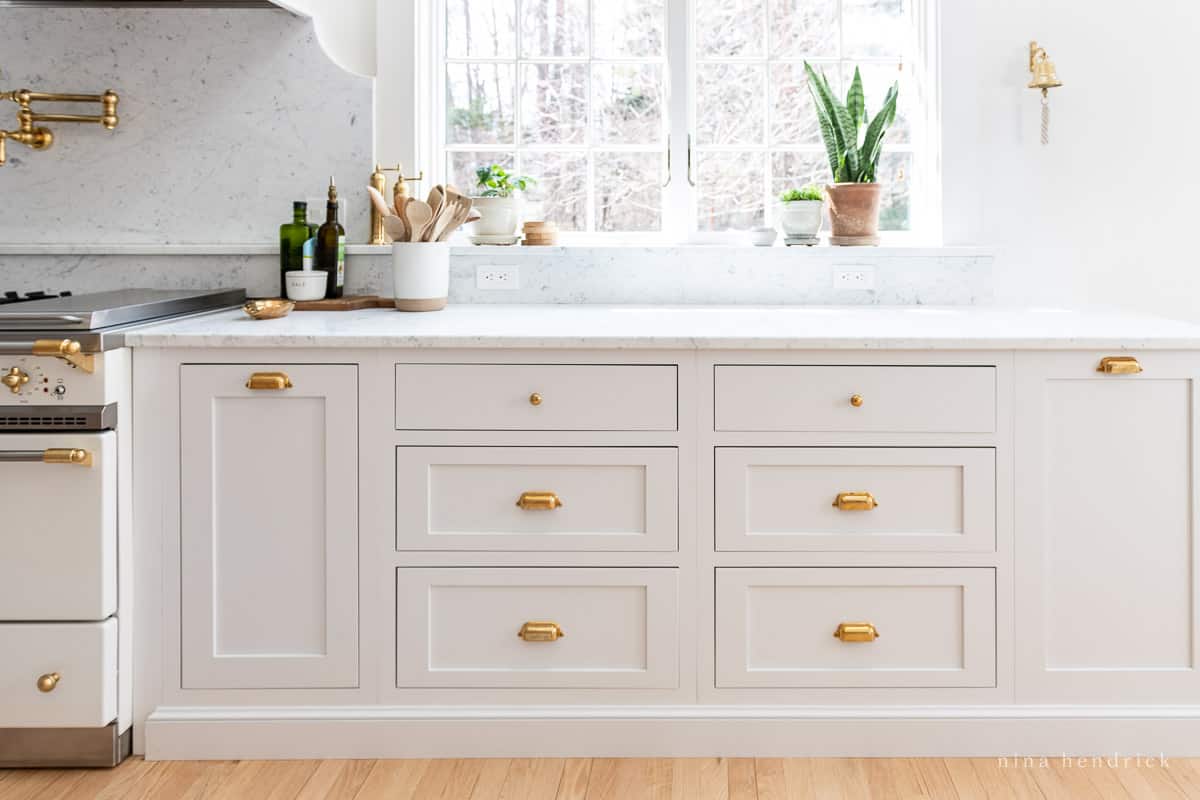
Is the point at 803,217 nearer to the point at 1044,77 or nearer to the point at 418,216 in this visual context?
the point at 1044,77

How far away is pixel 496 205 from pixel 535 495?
104 centimetres

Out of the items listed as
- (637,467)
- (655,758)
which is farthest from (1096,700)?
(637,467)

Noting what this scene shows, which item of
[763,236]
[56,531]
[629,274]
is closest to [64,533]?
[56,531]

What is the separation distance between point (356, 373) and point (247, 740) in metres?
0.79

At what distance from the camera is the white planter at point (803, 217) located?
9.53 feet

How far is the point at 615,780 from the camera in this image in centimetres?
212

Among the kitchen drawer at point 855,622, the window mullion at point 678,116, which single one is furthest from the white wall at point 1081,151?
the kitchen drawer at point 855,622

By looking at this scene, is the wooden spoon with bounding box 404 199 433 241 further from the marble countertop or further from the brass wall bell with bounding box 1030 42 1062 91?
the brass wall bell with bounding box 1030 42 1062 91

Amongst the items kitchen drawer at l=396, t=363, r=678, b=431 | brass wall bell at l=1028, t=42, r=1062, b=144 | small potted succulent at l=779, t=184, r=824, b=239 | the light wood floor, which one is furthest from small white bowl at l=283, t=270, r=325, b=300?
brass wall bell at l=1028, t=42, r=1062, b=144

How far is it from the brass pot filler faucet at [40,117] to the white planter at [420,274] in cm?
91

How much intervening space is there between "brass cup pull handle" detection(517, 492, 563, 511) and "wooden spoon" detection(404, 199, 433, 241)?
0.79 meters

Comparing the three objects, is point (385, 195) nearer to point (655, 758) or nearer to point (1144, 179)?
point (655, 758)

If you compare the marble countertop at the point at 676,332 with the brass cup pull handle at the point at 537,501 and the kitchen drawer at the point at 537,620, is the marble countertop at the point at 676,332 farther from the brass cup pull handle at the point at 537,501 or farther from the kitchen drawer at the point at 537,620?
the kitchen drawer at the point at 537,620

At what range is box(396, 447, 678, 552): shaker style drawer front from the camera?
7.14 ft
